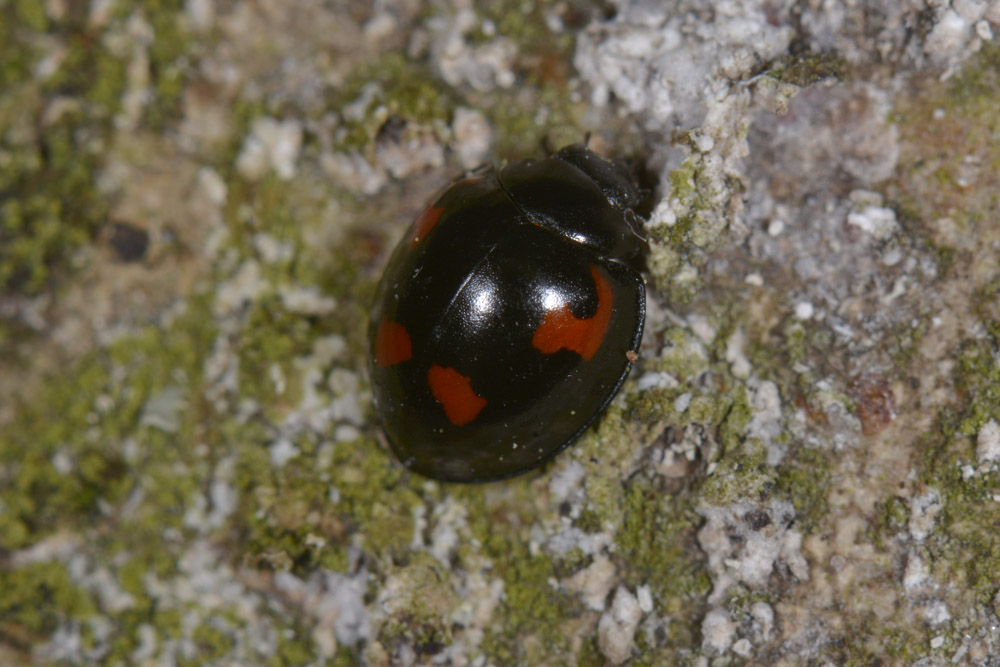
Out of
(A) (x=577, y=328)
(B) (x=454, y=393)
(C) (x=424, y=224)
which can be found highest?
(C) (x=424, y=224)

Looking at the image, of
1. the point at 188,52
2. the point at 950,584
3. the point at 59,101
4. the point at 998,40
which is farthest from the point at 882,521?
the point at 59,101

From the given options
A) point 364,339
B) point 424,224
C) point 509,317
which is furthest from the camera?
point 364,339

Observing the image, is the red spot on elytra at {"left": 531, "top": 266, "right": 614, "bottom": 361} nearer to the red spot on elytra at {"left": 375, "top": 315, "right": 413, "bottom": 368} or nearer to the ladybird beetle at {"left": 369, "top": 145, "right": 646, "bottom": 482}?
the ladybird beetle at {"left": 369, "top": 145, "right": 646, "bottom": 482}

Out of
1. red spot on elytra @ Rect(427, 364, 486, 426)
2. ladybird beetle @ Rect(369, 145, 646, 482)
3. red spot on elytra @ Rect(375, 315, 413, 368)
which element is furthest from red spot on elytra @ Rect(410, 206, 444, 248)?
red spot on elytra @ Rect(427, 364, 486, 426)

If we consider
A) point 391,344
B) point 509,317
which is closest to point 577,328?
point 509,317

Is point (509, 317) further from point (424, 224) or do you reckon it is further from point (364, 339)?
point (364, 339)

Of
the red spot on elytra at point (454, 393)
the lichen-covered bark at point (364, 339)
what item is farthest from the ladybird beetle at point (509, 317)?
the lichen-covered bark at point (364, 339)

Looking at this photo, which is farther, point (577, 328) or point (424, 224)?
point (424, 224)
